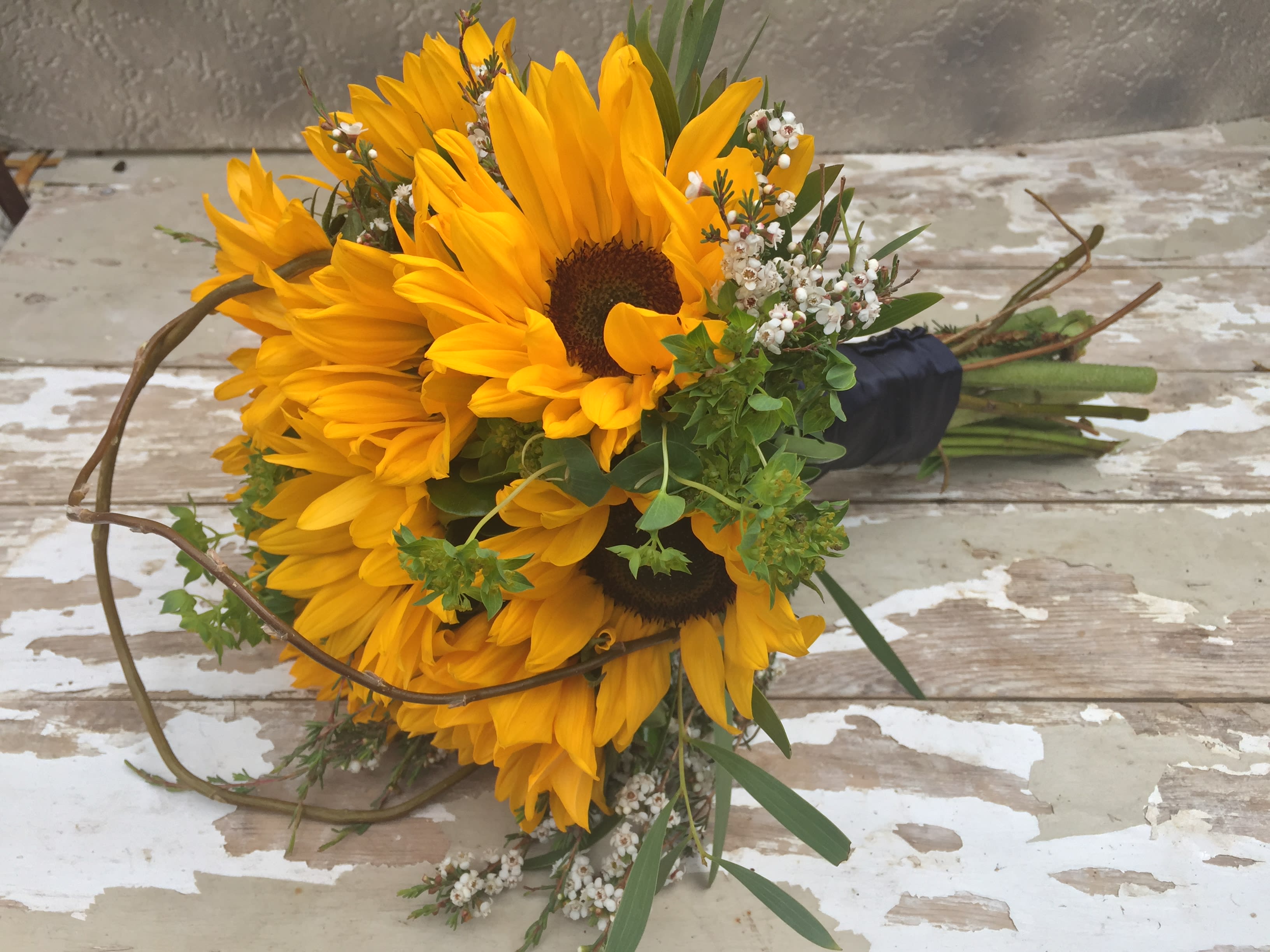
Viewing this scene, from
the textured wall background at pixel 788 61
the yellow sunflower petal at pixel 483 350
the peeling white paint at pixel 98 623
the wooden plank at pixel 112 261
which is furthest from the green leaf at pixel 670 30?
the textured wall background at pixel 788 61

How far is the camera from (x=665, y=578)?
20.1 inches

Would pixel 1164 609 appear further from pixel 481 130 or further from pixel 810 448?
pixel 481 130

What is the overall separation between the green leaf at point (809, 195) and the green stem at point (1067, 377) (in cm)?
41

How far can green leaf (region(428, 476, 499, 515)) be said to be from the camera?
0.46 m

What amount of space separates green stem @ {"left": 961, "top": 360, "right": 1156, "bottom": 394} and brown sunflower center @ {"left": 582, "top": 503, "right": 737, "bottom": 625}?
483mm

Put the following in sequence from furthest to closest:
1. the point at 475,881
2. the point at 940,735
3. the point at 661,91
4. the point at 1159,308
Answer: the point at 1159,308 → the point at 940,735 → the point at 475,881 → the point at 661,91

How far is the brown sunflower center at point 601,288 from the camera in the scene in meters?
0.46

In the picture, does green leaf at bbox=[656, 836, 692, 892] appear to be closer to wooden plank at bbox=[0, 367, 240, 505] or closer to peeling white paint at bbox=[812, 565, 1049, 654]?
peeling white paint at bbox=[812, 565, 1049, 654]

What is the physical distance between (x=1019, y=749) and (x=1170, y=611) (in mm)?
217

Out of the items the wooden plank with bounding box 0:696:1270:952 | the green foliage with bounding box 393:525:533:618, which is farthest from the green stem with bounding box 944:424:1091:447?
the green foliage with bounding box 393:525:533:618

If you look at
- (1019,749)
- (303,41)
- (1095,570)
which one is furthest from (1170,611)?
(303,41)

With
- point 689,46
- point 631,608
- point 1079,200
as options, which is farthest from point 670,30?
point 1079,200

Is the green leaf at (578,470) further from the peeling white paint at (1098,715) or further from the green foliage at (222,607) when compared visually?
the peeling white paint at (1098,715)

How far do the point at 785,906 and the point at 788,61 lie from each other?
1.17 meters
